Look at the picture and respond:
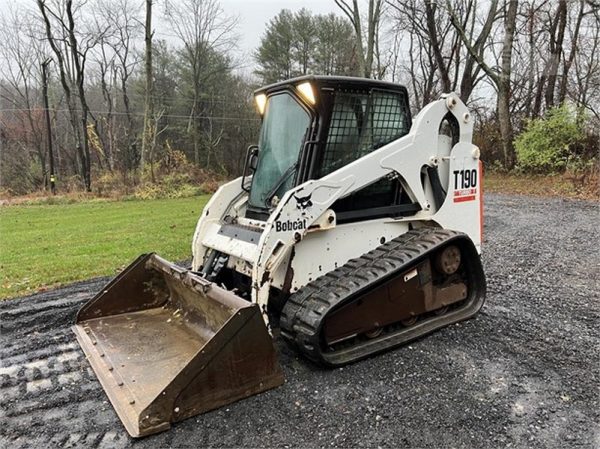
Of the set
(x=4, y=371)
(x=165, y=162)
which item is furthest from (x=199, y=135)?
(x=4, y=371)

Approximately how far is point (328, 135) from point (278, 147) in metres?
0.53

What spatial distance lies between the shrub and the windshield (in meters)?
14.1

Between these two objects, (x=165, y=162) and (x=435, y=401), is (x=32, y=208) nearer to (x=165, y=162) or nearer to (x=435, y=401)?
(x=165, y=162)

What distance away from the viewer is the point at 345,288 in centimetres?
321

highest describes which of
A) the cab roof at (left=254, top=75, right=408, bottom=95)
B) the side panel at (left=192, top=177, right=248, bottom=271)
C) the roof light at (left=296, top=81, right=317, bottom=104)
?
the cab roof at (left=254, top=75, right=408, bottom=95)

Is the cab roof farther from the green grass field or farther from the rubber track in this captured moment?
the green grass field

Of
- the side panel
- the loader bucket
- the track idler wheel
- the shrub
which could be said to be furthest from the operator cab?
the shrub

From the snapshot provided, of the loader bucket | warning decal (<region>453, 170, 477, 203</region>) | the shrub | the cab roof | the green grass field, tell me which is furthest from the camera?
the shrub

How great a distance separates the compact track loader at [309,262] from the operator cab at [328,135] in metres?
0.01

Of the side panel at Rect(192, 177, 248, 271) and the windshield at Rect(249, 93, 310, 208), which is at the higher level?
the windshield at Rect(249, 93, 310, 208)

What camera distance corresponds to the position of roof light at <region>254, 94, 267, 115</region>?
4269mm

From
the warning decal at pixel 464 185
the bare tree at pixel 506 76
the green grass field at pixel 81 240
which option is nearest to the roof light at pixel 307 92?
the warning decal at pixel 464 185

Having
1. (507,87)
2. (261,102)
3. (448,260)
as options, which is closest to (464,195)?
(448,260)

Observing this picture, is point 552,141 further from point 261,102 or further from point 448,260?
point 261,102
